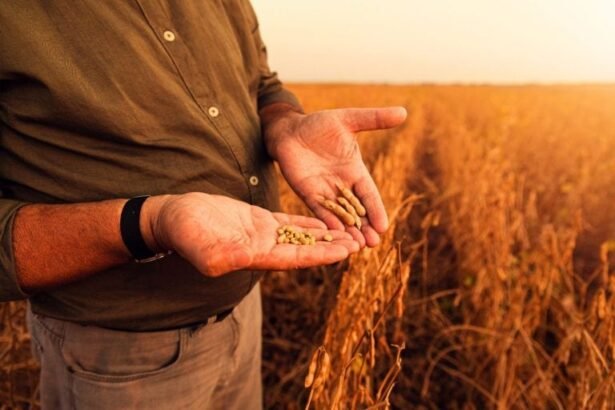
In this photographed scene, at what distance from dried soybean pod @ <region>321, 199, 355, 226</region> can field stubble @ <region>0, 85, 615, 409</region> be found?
0.11 m

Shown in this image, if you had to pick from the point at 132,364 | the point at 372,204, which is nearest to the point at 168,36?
the point at 372,204

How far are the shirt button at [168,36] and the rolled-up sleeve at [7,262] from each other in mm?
426

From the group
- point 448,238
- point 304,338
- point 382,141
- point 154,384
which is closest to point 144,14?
point 154,384

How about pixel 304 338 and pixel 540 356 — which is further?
pixel 304 338

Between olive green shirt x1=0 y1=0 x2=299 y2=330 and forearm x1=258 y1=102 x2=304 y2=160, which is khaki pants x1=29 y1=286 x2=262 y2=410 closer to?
olive green shirt x1=0 y1=0 x2=299 y2=330

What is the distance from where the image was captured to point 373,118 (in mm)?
1106

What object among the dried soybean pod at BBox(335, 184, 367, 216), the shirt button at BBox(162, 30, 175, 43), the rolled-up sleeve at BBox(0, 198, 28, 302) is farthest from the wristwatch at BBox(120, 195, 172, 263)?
the dried soybean pod at BBox(335, 184, 367, 216)

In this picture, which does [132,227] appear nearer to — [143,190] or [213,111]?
[143,190]

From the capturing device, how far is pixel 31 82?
840 mm

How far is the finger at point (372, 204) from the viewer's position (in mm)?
1019

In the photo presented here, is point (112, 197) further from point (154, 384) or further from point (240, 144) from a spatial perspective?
point (154, 384)

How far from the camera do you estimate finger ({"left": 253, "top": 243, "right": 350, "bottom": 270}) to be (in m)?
0.82

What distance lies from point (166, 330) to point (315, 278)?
166cm

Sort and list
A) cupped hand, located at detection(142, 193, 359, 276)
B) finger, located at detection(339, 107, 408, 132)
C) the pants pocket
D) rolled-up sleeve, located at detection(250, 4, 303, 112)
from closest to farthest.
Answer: cupped hand, located at detection(142, 193, 359, 276) → the pants pocket → finger, located at detection(339, 107, 408, 132) → rolled-up sleeve, located at detection(250, 4, 303, 112)
